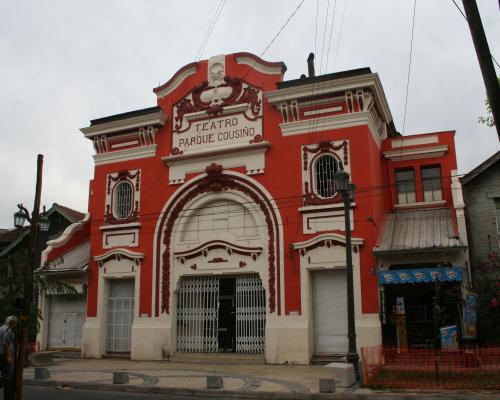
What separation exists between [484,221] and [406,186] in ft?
10.9

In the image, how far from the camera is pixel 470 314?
1667 cm

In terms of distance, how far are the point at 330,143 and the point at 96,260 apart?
10692 mm

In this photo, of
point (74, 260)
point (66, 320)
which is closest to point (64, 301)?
point (66, 320)

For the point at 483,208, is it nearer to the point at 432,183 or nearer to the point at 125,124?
the point at 432,183

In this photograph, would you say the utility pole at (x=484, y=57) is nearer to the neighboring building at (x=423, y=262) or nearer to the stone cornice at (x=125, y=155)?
the neighboring building at (x=423, y=262)

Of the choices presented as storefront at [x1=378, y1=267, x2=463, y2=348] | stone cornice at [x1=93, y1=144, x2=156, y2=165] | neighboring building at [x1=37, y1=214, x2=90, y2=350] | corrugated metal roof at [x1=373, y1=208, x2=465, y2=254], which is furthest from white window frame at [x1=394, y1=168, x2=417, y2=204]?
neighboring building at [x1=37, y1=214, x2=90, y2=350]

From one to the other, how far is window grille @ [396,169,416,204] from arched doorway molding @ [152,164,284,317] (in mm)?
5157

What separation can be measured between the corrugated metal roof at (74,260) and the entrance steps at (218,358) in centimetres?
602

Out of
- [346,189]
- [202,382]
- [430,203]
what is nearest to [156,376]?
[202,382]

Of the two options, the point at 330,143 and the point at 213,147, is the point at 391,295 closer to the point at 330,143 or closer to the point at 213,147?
the point at 330,143

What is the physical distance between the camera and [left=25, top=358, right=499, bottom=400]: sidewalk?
12625mm

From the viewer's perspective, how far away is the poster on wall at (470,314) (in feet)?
53.6

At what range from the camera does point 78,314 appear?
2423 centimetres

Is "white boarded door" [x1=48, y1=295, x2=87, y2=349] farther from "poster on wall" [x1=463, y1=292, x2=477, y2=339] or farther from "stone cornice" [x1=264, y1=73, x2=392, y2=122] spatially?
"poster on wall" [x1=463, y1=292, x2=477, y2=339]
